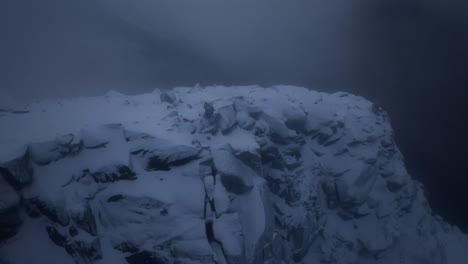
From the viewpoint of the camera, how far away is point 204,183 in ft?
94.3

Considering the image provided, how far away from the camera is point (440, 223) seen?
5891 cm

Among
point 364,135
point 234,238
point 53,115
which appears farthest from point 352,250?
point 53,115

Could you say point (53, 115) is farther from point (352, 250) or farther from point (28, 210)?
point (352, 250)

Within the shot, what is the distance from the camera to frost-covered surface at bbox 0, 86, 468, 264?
25047 mm

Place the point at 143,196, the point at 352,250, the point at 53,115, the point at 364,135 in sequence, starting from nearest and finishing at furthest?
1. the point at 143,196
2. the point at 53,115
3. the point at 352,250
4. the point at 364,135

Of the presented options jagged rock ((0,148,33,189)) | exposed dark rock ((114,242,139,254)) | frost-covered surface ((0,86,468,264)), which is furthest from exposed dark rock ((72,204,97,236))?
jagged rock ((0,148,33,189))

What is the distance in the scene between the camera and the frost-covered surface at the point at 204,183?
986 inches

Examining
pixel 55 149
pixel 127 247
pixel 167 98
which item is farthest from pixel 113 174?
pixel 167 98

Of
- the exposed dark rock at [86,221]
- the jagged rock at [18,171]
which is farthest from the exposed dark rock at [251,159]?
the jagged rock at [18,171]

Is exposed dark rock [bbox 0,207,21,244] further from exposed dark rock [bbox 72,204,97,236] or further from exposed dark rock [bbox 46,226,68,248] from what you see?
exposed dark rock [bbox 72,204,97,236]

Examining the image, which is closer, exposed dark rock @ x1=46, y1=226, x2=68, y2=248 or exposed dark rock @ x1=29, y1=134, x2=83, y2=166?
exposed dark rock @ x1=46, y1=226, x2=68, y2=248

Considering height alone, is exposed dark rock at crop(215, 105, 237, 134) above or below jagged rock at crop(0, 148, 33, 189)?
above

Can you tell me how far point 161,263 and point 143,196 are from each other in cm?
550

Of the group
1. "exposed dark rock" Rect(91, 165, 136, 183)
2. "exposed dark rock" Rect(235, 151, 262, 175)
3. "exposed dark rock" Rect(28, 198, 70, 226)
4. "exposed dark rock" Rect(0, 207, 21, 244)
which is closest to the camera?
"exposed dark rock" Rect(0, 207, 21, 244)
